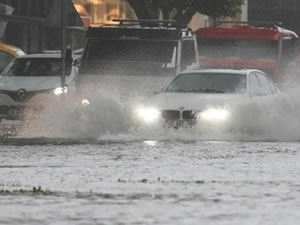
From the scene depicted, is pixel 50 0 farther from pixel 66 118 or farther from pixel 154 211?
pixel 154 211

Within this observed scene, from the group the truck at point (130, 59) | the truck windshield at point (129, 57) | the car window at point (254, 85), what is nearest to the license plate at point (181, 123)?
the car window at point (254, 85)

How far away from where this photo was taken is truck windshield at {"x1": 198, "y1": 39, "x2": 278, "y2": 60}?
38.7 metres

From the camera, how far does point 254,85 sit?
977 inches

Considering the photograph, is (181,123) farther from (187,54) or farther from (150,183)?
(150,183)

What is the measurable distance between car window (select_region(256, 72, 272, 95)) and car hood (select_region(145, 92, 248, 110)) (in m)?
1.72

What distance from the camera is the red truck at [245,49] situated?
3831 centimetres

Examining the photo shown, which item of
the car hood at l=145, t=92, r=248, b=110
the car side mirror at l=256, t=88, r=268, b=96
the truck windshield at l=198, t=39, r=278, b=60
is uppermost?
the car hood at l=145, t=92, r=248, b=110

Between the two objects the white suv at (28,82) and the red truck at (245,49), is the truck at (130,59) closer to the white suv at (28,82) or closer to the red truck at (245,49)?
the white suv at (28,82)

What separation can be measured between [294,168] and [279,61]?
22.1 meters

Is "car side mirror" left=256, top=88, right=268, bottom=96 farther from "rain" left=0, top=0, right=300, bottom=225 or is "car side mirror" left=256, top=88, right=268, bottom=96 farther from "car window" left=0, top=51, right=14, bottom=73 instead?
"car window" left=0, top=51, right=14, bottom=73

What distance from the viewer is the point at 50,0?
5212cm

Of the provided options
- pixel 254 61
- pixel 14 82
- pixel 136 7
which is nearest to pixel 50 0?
pixel 136 7

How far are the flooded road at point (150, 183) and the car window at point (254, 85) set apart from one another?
2851mm

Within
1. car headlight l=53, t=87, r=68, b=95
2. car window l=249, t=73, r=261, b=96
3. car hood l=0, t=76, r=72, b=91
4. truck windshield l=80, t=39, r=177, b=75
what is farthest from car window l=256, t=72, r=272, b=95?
car hood l=0, t=76, r=72, b=91
